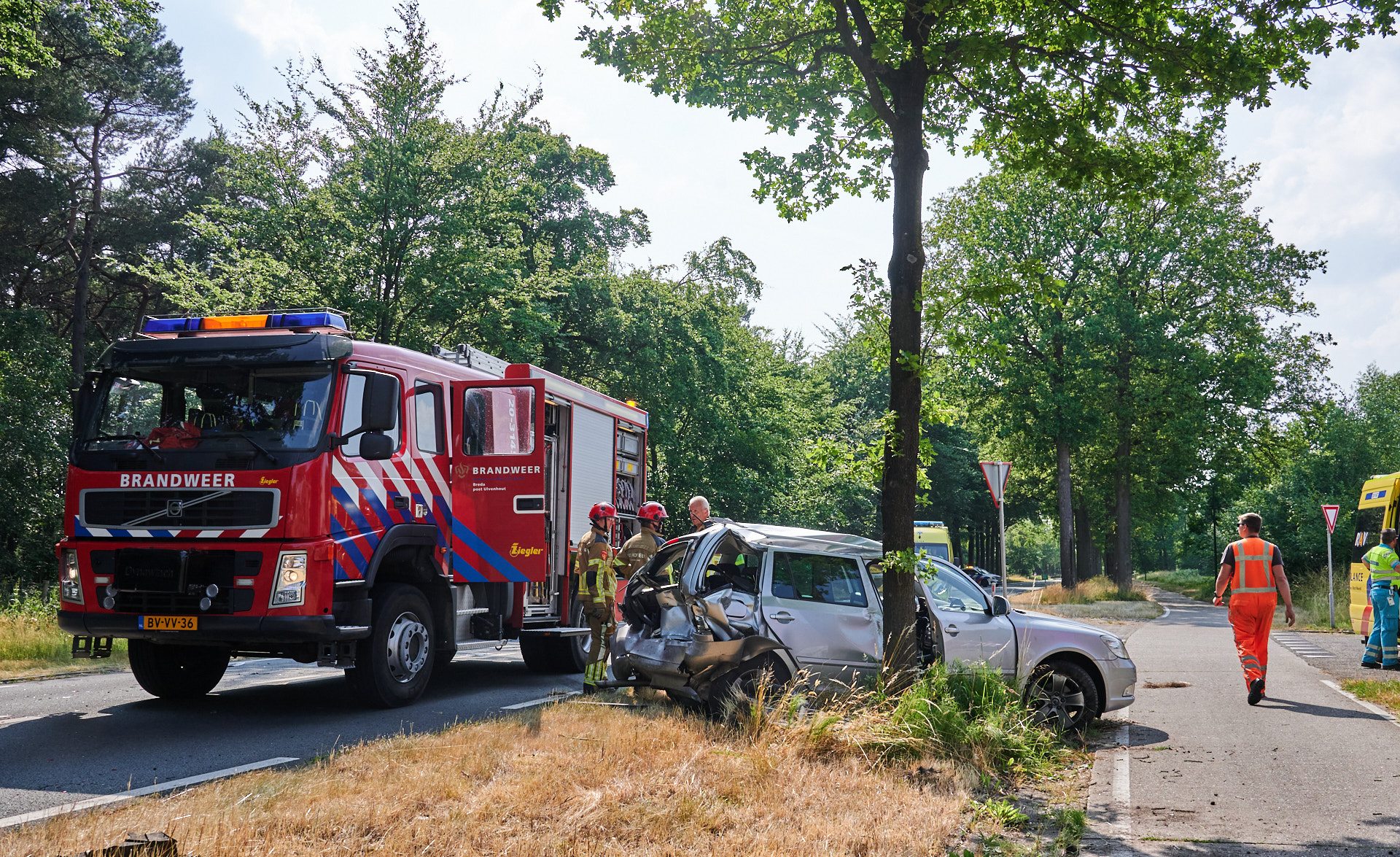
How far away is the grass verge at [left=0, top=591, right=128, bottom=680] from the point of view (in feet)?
36.9

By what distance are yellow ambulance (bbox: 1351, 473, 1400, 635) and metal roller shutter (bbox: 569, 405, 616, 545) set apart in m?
10.6

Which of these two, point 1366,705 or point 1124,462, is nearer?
point 1366,705

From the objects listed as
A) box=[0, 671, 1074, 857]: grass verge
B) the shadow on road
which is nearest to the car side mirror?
the shadow on road

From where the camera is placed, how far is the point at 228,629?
7.32 metres

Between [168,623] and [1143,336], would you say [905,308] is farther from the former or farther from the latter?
[1143,336]

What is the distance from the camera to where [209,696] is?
917 cm

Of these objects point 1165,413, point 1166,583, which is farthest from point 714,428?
point 1166,583

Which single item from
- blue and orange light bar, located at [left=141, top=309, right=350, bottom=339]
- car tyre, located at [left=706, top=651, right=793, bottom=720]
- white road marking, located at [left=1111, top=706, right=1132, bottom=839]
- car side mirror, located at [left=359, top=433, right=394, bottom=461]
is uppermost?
blue and orange light bar, located at [left=141, top=309, right=350, bottom=339]

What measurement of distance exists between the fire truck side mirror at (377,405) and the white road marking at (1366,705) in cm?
881

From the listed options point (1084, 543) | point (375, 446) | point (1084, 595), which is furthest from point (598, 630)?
point (1084, 543)

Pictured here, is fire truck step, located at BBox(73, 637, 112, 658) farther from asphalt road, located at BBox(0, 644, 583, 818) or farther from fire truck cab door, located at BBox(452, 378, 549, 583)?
fire truck cab door, located at BBox(452, 378, 549, 583)

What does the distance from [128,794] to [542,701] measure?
4.10 meters

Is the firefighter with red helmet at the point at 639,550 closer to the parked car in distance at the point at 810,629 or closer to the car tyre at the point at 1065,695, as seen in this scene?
the parked car in distance at the point at 810,629

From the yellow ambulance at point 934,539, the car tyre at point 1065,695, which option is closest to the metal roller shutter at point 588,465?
the car tyre at point 1065,695
